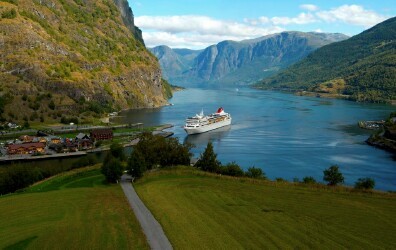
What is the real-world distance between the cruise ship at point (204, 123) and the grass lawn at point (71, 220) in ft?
264

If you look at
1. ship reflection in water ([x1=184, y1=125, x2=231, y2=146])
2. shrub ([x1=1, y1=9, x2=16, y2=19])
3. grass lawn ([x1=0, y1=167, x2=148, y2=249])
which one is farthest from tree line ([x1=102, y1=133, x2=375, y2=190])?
shrub ([x1=1, y1=9, x2=16, y2=19])

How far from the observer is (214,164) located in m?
72.2

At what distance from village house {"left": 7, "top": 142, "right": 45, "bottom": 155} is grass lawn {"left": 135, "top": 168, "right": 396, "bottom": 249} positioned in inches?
2200

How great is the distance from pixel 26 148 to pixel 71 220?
70185 millimetres

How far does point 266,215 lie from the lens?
43438 millimetres

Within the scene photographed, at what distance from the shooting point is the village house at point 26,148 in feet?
345

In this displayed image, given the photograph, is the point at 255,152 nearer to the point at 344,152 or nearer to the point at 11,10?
the point at 344,152

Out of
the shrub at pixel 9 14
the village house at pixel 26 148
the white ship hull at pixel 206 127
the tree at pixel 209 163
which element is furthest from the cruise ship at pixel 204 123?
the shrub at pixel 9 14

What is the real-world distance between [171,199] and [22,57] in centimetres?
15584

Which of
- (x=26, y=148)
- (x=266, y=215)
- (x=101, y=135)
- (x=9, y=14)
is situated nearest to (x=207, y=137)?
(x=101, y=135)

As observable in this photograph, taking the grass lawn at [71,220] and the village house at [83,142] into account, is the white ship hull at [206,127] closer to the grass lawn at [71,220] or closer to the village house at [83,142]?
the village house at [83,142]

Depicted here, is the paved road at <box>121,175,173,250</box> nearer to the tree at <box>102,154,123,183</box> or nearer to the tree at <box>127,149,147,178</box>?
the tree at <box>102,154,123,183</box>

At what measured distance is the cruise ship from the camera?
144 metres

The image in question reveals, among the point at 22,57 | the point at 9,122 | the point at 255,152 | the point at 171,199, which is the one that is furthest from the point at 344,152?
the point at 22,57
